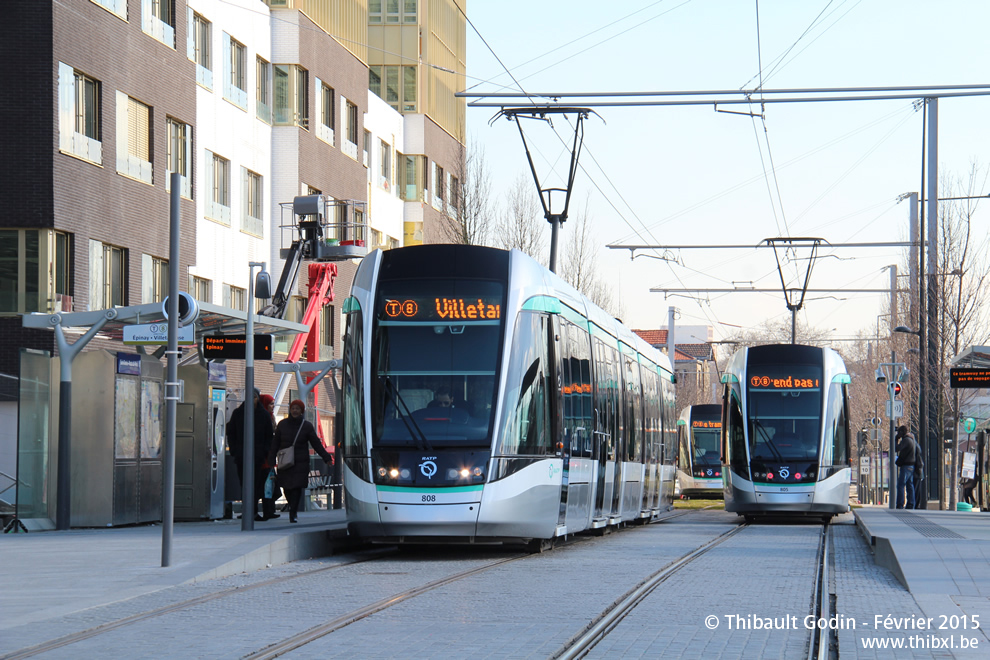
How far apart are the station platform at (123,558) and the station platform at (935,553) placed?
6140mm

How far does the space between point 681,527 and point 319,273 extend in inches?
736

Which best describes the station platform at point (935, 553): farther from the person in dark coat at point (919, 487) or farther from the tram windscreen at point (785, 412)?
the person in dark coat at point (919, 487)

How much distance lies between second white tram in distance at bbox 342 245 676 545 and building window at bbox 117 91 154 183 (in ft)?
55.7

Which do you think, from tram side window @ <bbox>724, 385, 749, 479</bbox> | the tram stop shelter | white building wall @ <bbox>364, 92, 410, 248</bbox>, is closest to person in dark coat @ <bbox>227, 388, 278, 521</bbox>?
the tram stop shelter

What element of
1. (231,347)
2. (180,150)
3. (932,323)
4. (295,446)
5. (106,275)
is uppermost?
(180,150)

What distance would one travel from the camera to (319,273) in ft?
136

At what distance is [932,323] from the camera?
38.9 metres

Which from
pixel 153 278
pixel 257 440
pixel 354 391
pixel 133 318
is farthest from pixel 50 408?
pixel 153 278

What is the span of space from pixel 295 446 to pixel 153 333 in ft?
12.2

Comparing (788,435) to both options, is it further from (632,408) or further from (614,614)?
(614,614)

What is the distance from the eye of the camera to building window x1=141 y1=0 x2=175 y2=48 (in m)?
32.7

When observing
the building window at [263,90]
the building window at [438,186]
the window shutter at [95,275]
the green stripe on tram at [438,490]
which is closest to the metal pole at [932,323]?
the building window at [263,90]

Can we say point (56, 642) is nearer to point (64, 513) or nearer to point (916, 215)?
point (64, 513)

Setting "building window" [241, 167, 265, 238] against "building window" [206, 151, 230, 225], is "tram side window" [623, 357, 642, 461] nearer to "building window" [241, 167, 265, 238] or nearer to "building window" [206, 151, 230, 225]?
"building window" [206, 151, 230, 225]
